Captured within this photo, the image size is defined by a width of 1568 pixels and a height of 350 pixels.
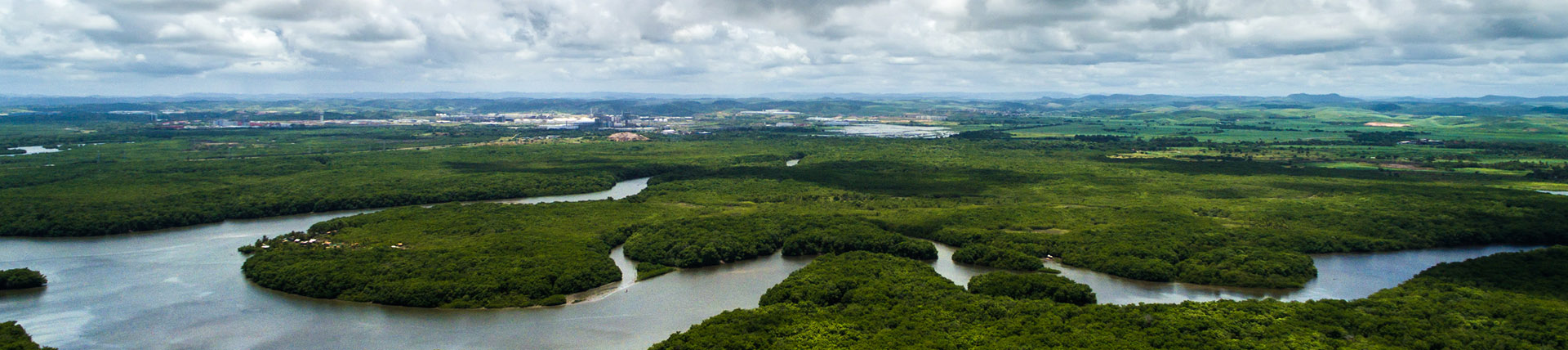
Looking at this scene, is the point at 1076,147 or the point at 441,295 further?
the point at 1076,147

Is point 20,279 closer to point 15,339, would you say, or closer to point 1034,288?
point 15,339

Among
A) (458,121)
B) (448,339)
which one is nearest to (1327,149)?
(448,339)

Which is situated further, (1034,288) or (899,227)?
(899,227)

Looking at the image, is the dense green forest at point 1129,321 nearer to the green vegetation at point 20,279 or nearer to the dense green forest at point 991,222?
the dense green forest at point 991,222

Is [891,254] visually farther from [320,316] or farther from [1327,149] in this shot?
[1327,149]

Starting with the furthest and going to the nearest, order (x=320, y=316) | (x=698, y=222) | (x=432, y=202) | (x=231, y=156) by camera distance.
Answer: (x=231, y=156)
(x=432, y=202)
(x=698, y=222)
(x=320, y=316)

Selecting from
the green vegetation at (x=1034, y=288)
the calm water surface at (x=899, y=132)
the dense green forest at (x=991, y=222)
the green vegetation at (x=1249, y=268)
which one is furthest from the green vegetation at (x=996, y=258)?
the calm water surface at (x=899, y=132)

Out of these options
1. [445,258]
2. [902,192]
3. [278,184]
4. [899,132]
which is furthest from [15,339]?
[899,132]
